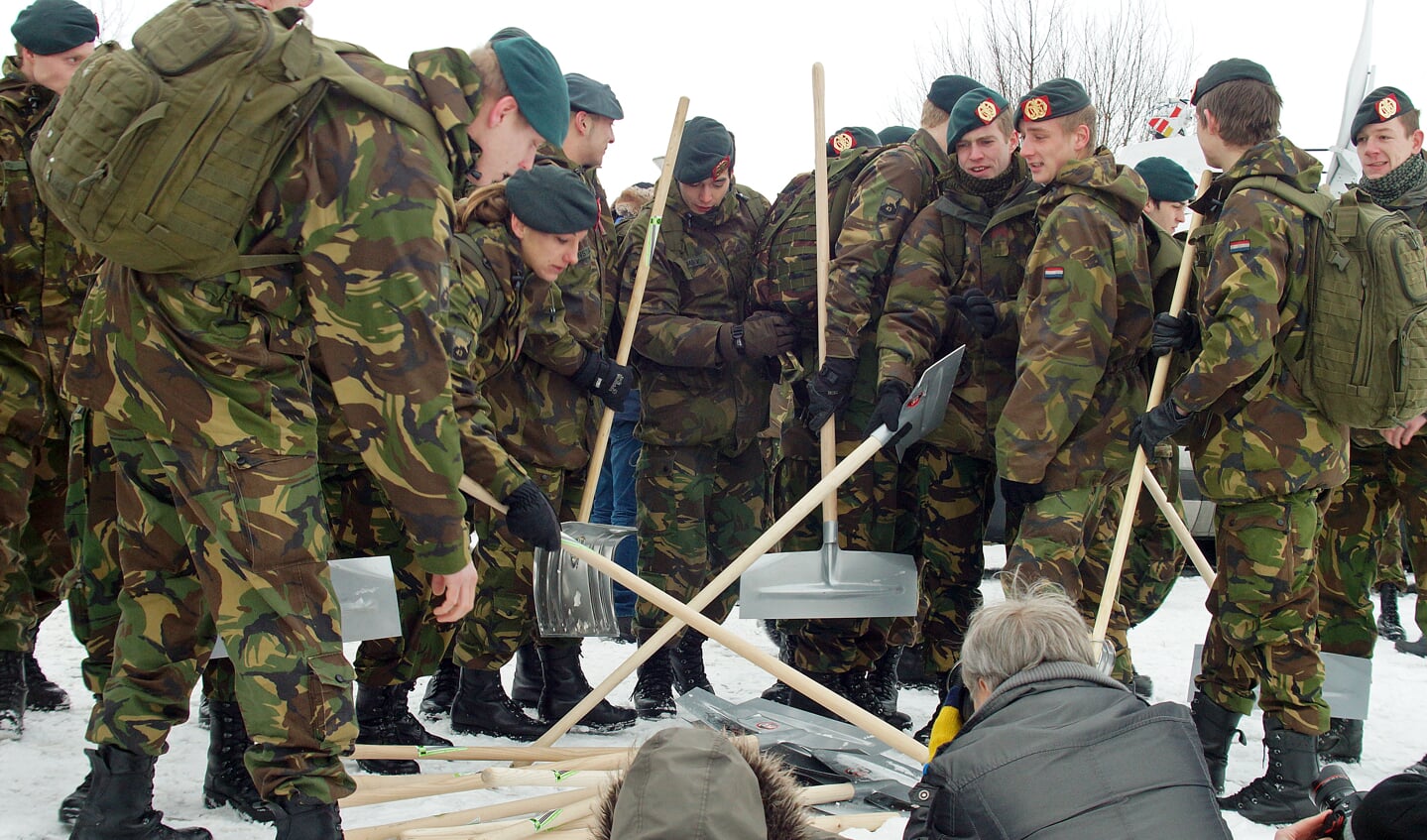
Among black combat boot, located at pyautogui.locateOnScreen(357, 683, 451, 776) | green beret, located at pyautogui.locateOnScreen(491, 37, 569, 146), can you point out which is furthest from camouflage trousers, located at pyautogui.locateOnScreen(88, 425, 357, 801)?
black combat boot, located at pyautogui.locateOnScreen(357, 683, 451, 776)

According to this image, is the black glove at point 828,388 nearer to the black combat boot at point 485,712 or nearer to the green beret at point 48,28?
the black combat boot at point 485,712

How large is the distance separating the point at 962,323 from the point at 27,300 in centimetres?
329

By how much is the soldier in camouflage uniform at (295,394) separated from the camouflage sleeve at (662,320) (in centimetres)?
223

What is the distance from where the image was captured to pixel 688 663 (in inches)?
195

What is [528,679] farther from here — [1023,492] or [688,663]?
[1023,492]

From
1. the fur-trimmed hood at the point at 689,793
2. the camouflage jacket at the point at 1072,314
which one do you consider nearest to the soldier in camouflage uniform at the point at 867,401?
the camouflage jacket at the point at 1072,314

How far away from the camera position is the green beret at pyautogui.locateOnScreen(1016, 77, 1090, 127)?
411 cm

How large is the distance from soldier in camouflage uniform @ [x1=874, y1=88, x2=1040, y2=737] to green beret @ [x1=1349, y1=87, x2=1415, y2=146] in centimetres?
174

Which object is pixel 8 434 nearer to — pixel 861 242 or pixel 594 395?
pixel 594 395

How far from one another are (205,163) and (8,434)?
206 centimetres

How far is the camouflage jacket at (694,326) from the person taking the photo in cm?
482

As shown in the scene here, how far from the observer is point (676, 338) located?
479cm

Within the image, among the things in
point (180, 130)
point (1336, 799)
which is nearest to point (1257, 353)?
point (1336, 799)

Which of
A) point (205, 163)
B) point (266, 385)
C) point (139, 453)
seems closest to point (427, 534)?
point (266, 385)
